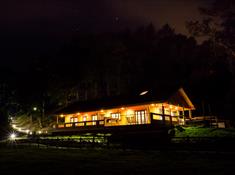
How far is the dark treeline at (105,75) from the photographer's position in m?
48.4

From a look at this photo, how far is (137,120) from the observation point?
2916cm

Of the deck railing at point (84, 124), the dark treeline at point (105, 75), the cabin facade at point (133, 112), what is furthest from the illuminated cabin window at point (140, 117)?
the dark treeline at point (105, 75)

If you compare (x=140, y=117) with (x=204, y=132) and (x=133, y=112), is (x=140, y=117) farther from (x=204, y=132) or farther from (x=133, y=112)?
(x=204, y=132)

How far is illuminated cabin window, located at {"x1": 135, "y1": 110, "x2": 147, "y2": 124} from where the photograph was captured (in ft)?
94.4

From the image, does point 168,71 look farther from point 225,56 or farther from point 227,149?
point 227,149

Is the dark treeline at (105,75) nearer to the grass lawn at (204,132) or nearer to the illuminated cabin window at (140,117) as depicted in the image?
the illuminated cabin window at (140,117)

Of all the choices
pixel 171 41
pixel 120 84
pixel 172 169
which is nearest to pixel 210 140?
pixel 172 169

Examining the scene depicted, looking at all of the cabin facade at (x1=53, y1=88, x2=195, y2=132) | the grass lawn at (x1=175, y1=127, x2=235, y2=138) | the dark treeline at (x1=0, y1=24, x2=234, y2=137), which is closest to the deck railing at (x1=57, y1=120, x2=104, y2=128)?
the cabin facade at (x1=53, y1=88, x2=195, y2=132)

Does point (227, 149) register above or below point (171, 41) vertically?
below

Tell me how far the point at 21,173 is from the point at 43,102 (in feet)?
130

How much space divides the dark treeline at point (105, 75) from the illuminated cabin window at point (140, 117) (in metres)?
18.4

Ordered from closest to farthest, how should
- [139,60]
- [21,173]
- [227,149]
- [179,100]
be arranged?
[21,173] < [227,149] < [179,100] < [139,60]

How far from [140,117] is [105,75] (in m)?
22.4

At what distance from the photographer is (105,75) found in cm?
5016
